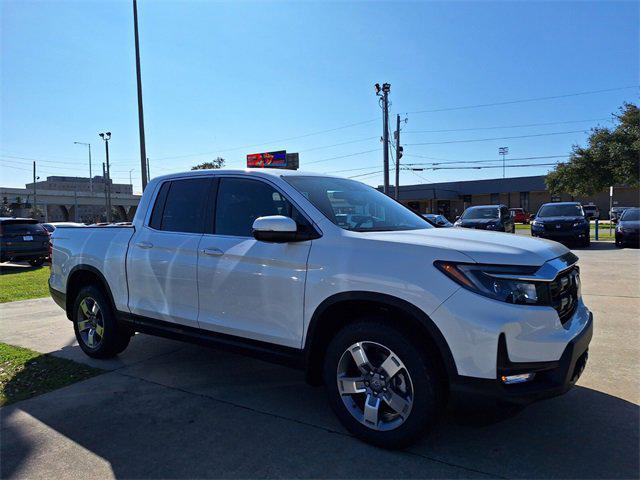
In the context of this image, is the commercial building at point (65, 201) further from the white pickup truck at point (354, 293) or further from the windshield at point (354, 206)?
the windshield at point (354, 206)

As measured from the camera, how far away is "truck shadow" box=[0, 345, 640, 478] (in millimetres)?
2844

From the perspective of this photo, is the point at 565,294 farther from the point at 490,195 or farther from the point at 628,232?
the point at 490,195

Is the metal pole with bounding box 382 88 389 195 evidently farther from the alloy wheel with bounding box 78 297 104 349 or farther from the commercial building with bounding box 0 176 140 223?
the commercial building with bounding box 0 176 140 223

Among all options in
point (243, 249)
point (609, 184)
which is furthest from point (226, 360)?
point (609, 184)

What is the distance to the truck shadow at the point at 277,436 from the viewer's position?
2.84 m

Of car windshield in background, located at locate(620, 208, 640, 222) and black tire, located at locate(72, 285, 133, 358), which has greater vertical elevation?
car windshield in background, located at locate(620, 208, 640, 222)

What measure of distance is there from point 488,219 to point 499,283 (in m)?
16.0

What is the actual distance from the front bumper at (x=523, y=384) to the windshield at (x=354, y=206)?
4.26ft

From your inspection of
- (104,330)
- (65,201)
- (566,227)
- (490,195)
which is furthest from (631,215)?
(65,201)

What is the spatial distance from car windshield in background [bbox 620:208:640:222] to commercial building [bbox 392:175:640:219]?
3750cm

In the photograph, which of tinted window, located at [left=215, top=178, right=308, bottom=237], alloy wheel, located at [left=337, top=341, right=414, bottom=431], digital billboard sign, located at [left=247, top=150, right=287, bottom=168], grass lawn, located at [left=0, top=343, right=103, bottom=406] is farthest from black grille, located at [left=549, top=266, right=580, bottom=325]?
digital billboard sign, located at [left=247, top=150, right=287, bottom=168]

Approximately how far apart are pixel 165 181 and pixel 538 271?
138 inches

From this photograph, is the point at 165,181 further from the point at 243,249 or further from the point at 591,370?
the point at 591,370

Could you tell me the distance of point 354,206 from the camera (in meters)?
3.84
